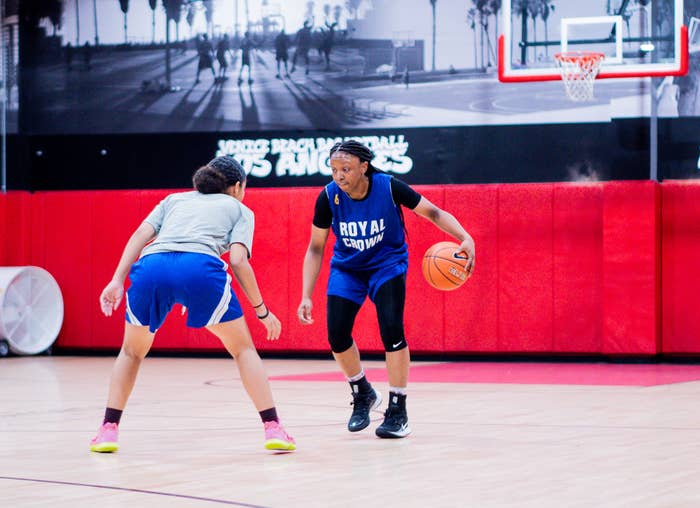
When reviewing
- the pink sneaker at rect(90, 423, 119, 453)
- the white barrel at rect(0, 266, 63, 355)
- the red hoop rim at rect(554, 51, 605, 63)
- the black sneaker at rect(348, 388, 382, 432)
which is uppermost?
the red hoop rim at rect(554, 51, 605, 63)

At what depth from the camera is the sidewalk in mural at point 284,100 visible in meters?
13.6

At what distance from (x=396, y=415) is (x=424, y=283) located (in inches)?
278

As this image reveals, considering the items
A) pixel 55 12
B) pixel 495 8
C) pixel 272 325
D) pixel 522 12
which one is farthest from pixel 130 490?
pixel 55 12

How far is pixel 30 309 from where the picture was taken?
45.7 feet

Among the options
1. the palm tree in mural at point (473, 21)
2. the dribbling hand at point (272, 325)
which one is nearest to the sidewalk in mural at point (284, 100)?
the palm tree in mural at point (473, 21)

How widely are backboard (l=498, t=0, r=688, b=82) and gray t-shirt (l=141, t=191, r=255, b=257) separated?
6.70 m

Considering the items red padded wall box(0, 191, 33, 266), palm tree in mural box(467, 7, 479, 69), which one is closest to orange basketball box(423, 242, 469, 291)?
palm tree in mural box(467, 7, 479, 69)

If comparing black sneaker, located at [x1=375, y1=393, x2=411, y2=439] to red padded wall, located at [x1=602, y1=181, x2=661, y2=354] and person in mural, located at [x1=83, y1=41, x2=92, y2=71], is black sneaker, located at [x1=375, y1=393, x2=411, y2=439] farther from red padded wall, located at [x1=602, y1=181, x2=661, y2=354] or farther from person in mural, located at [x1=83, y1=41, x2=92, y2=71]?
person in mural, located at [x1=83, y1=41, x2=92, y2=71]

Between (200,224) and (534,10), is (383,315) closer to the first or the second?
(200,224)

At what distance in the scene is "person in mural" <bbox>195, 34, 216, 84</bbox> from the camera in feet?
48.3

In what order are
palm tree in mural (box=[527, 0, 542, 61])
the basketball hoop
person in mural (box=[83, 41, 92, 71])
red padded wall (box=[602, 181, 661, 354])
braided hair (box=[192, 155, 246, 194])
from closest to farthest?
braided hair (box=[192, 155, 246, 194]), the basketball hoop, red padded wall (box=[602, 181, 661, 354]), palm tree in mural (box=[527, 0, 542, 61]), person in mural (box=[83, 41, 92, 71])

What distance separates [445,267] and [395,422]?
120cm

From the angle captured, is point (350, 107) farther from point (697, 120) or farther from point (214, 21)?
point (697, 120)

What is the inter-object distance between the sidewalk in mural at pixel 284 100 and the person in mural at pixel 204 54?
8 cm
